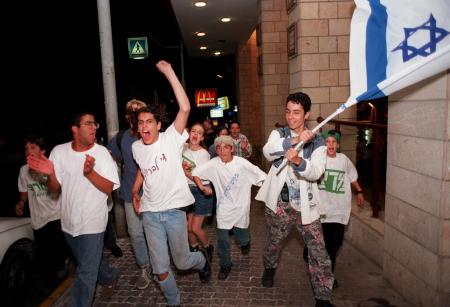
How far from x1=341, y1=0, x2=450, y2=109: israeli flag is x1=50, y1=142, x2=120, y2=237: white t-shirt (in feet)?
8.03

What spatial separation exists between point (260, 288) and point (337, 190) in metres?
1.44

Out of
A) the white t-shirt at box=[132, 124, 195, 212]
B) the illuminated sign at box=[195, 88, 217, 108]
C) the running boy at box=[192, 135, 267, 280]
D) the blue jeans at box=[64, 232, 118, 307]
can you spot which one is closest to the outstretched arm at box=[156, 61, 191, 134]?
the white t-shirt at box=[132, 124, 195, 212]

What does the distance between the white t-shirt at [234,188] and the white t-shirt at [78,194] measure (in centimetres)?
148

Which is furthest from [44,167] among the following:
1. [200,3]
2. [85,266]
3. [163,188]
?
[200,3]

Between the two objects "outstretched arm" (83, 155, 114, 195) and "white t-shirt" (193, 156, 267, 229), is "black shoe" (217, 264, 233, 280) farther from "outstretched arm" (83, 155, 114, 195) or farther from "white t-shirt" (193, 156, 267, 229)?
"outstretched arm" (83, 155, 114, 195)

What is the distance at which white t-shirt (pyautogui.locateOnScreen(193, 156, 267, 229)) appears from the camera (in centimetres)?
491

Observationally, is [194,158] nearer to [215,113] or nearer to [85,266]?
[85,266]

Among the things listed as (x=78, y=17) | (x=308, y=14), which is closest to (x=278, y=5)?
(x=308, y=14)

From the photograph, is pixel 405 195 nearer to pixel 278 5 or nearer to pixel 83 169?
pixel 83 169

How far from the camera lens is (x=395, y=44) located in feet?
10.4

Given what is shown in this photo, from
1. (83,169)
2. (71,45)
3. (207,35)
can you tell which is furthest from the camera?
(71,45)

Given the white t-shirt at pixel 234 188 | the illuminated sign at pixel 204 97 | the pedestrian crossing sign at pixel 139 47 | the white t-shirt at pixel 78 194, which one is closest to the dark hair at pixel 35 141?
the white t-shirt at pixel 78 194

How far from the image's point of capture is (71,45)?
22391 mm

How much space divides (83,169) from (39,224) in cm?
156
